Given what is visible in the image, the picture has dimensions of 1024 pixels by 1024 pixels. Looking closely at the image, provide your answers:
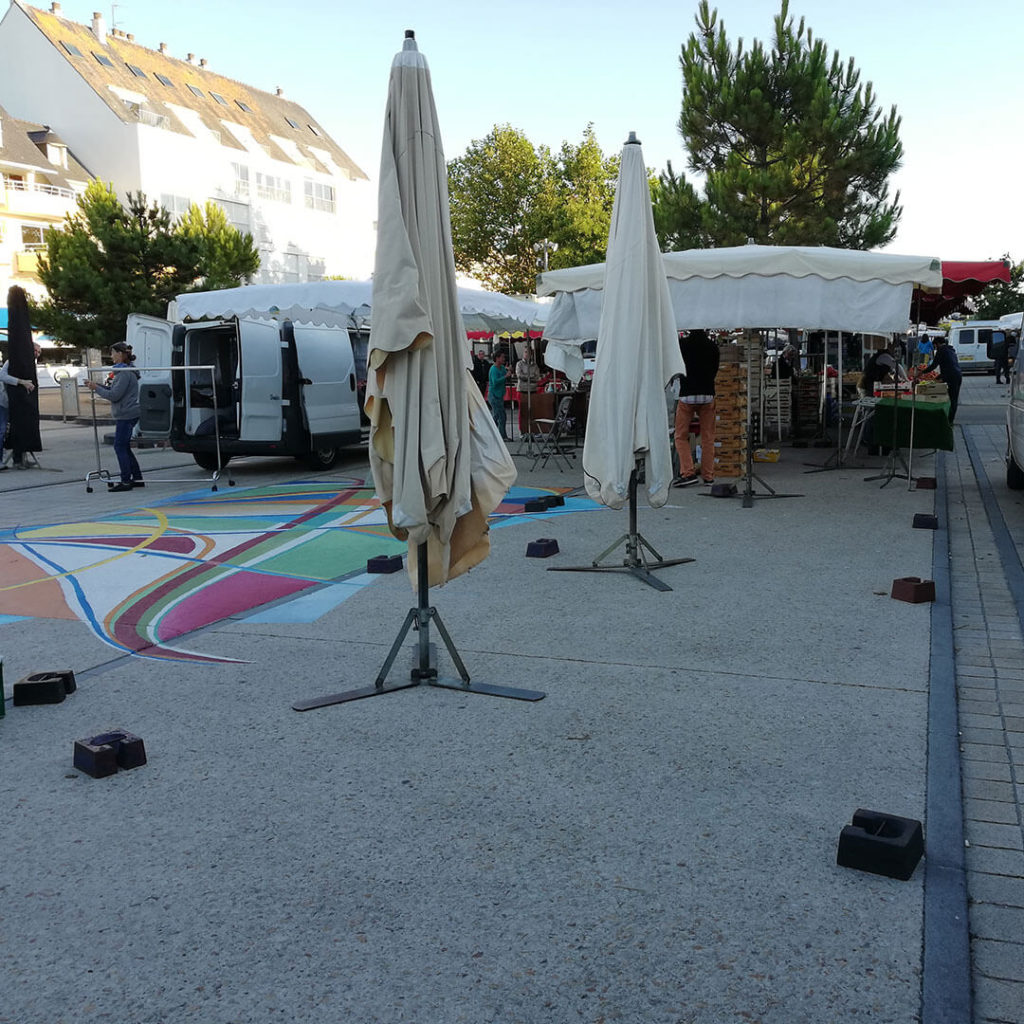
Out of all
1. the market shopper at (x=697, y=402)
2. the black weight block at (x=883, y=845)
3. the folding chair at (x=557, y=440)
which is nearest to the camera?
the black weight block at (x=883, y=845)

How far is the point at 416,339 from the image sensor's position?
15.1 ft

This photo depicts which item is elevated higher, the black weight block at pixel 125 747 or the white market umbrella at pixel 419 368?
the white market umbrella at pixel 419 368

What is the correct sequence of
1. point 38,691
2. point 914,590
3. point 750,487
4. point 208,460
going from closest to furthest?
point 38,691
point 914,590
point 750,487
point 208,460

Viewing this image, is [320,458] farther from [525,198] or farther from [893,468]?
[525,198]

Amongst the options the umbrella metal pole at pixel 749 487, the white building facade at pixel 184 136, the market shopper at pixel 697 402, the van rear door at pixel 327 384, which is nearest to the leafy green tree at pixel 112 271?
the van rear door at pixel 327 384

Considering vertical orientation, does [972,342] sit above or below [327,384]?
above

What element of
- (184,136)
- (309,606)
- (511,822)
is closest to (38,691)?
(309,606)

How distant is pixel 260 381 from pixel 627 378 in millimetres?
8124

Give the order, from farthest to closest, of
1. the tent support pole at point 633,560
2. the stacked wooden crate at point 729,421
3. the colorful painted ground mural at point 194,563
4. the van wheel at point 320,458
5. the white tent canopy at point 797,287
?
the van wheel at point 320,458
the stacked wooden crate at point 729,421
the white tent canopy at point 797,287
the tent support pole at point 633,560
the colorful painted ground mural at point 194,563

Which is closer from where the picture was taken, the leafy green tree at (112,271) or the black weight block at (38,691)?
the black weight block at (38,691)

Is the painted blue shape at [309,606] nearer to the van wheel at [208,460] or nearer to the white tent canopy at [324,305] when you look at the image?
the white tent canopy at [324,305]

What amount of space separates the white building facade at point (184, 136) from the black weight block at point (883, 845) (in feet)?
168

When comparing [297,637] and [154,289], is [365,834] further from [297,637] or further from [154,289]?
[154,289]

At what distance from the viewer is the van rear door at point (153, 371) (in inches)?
570
